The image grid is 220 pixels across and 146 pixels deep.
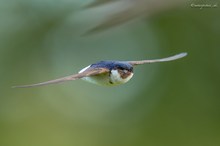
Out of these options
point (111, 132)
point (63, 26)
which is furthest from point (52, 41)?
point (111, 132)

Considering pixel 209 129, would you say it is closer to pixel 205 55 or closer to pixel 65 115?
pixel 205 55

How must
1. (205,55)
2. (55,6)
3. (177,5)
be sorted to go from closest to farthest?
(177,5), (205,55), (55,6)

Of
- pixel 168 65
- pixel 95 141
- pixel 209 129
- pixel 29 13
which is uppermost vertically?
pixel 29 13

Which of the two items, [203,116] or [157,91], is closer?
[203,116]

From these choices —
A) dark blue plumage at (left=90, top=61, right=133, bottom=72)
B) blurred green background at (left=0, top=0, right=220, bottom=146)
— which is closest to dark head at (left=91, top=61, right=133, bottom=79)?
dark blue plumage at (left=90, top=61, right=133, bottom=72)

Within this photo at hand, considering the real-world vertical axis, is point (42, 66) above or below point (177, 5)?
above

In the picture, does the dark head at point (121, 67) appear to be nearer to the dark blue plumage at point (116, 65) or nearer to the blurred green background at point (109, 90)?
the dark blue plumage at point (116, 65)

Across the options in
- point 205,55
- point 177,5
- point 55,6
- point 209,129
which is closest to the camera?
point 177,5

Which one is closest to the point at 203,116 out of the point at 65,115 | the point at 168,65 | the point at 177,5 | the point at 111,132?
the point at 168,65
